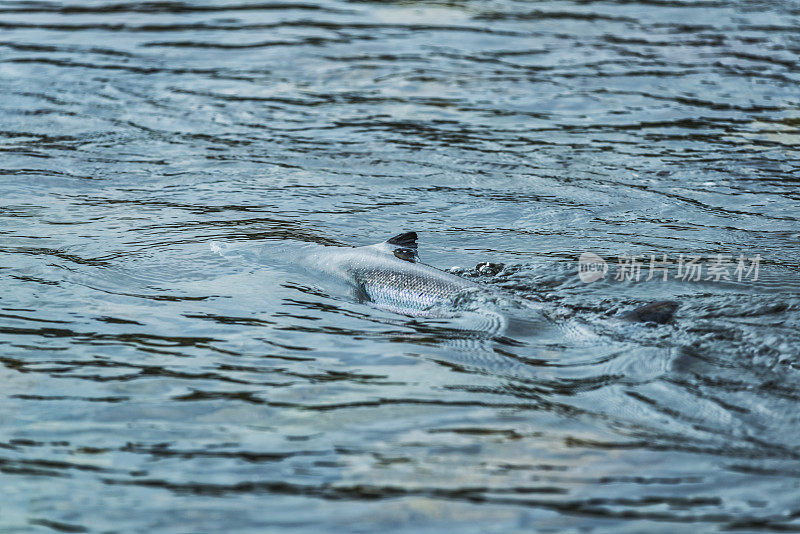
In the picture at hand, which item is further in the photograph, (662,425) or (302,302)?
(302,302)

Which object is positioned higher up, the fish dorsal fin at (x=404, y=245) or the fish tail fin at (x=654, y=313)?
the fish dorsal fin at (x=404, y=245)

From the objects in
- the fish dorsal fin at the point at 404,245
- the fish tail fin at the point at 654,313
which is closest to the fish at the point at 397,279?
the fish dorsal fin at the point at 404,245

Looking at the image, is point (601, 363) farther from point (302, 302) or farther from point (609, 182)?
point (609, 182)

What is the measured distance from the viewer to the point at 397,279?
20.3ft

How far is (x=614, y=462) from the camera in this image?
4355 millimetres

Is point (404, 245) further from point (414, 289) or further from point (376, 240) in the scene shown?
point (376, 240)

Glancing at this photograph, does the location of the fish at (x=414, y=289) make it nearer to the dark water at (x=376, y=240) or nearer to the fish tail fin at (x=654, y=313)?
the fish tail fin at (x=654, y=313)

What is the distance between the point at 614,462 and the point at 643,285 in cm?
247

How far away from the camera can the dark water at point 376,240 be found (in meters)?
4.24

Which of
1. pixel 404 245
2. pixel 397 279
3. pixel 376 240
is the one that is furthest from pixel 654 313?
pixel 376 240

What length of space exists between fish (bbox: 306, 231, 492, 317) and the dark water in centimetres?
13

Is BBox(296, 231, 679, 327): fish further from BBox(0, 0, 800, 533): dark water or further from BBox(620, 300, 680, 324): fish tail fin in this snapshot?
BBox(0, 0, 800, 533): dark water

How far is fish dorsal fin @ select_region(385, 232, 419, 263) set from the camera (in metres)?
6.57

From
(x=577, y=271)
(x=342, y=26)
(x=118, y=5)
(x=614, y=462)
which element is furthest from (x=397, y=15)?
(x=614, y=462)
